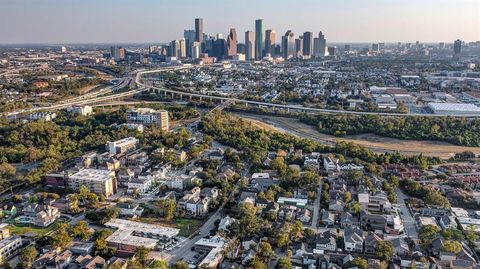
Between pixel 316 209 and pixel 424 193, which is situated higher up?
pixel 424 193

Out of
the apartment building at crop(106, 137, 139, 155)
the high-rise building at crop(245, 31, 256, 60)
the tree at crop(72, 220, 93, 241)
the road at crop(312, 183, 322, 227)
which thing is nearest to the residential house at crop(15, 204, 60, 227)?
the tree at crop(72, 220, 93, 241)

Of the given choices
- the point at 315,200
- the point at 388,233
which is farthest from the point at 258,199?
the point at 388,233

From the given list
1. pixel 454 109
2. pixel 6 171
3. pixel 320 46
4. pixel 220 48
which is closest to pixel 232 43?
pixel 220 48

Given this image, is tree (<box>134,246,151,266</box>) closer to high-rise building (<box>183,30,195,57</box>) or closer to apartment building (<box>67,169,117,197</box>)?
apartment building (<box>67,169,117,197</box>)

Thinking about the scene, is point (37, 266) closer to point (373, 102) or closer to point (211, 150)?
point (211, 150)

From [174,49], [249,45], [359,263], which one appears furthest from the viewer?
[249,45]

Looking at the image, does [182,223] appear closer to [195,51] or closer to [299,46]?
[195,51]
